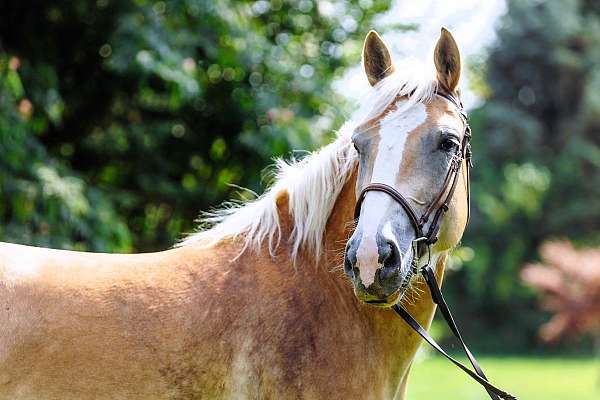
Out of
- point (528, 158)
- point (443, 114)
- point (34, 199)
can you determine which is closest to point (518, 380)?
point (34, 199)

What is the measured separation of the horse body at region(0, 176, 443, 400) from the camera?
2.75 m

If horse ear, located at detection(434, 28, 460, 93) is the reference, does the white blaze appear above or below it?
below

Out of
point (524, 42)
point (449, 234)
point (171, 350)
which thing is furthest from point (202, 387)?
point (524, 42)

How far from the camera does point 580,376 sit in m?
18.4

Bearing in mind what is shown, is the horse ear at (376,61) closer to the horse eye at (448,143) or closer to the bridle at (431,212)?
the bridle at (431,212)

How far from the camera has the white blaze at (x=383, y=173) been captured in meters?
2.67

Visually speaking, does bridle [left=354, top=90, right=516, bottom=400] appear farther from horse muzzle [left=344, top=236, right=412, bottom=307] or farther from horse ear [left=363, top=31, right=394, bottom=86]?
horse ear [left=363, top=31, right=394, bottom=86]

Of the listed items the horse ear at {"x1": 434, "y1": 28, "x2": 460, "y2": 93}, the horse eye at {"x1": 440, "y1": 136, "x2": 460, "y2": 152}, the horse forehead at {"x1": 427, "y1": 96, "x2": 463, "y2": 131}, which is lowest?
the horse eye at {"x1": 440, "y1": 136, "x2": 460, "y2": 152}

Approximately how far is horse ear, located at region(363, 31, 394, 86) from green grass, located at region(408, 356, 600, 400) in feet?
27.6

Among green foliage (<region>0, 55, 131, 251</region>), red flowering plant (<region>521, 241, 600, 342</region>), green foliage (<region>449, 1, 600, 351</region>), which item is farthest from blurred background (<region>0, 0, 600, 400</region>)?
green foliage (<region>449, 1, 600, 351</region>)

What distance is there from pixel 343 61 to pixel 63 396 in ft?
17.9

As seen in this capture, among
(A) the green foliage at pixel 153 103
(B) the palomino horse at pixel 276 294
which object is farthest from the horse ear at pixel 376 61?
(A) the green foliage at pixel 153 103

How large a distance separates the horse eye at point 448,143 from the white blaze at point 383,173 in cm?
11

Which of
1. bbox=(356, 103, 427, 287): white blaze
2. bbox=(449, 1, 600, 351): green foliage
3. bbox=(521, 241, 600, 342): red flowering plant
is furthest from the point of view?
bbox=(449, 1, 600, 351): green foliage
